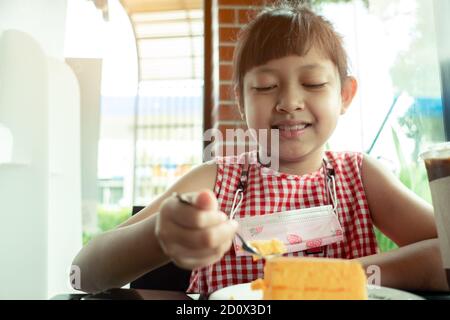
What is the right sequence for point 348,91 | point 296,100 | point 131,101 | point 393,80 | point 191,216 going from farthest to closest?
point 131,101
point 393,80
point 348,91
point 296,100
point 191,216

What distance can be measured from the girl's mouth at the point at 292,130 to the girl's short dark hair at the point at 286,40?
0.10 meters

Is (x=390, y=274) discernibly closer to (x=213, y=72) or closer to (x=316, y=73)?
(x=316, y=73)

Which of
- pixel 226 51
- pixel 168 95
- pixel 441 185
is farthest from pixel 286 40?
pixel 168 95

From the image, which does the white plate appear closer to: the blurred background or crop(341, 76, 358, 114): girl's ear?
crop(341, 76, 358, 114): girl's ear

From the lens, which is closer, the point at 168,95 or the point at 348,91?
the point at 348,91

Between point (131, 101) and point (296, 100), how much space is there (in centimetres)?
85

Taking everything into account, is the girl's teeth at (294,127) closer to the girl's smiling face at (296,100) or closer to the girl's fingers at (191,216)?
the girl's smiling face at (296,100)

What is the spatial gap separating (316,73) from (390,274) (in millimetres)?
293

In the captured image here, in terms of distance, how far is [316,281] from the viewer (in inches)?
10.3

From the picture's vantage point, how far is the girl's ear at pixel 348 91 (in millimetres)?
647

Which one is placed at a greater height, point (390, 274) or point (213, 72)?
point (213, 72)

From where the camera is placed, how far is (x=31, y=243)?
0.99 meters

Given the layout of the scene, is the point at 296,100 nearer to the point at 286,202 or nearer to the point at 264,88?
the point at 264,88
